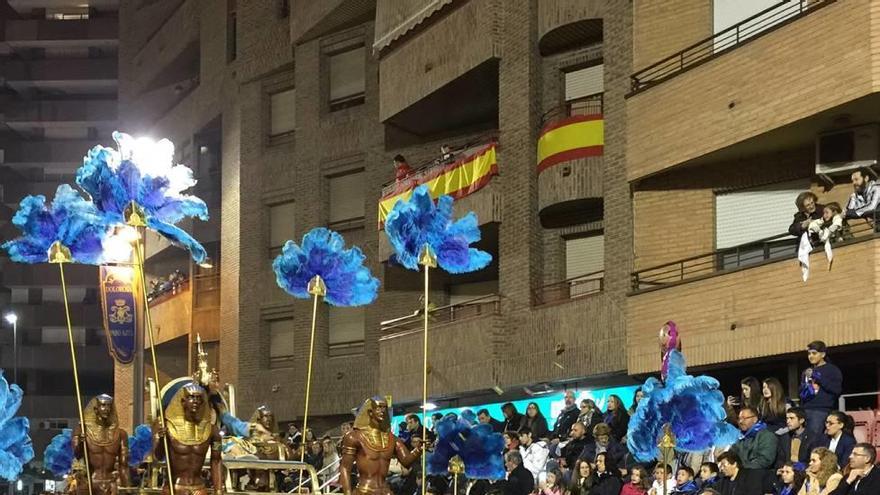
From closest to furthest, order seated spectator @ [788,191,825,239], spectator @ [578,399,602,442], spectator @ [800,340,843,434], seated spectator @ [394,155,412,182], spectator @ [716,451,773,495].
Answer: spectator @ [716,451,773,495] < spectator @ [800,340,843,434] < seated spectator @ [788,191,825,239] < spectator @ [578,399,602,442] < seated spectator @ [394,155,412,182]

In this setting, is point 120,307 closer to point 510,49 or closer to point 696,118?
point 510,49

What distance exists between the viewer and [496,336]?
113ft

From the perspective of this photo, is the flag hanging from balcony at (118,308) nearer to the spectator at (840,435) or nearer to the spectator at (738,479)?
the spectator at (738,479)

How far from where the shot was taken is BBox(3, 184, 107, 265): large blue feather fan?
21.8 metres

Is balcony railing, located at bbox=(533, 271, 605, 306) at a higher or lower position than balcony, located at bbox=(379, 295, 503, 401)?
higher

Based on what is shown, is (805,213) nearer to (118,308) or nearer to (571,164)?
(571,164)

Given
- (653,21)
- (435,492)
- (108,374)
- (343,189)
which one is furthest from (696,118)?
(108,374)

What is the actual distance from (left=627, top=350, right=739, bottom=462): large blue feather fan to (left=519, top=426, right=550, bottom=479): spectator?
6958mm

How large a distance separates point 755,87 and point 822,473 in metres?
9.91

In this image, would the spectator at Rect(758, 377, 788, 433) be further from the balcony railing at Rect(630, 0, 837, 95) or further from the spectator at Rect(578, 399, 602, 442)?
the balcony railing at Rect(630, 0, 837, 95)

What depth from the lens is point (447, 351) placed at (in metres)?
36.6

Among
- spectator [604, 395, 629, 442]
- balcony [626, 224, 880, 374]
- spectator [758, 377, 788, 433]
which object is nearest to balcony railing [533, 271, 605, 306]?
balcony [626, 224, 880, 374]

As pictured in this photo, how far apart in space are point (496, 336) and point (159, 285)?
27.7 meters

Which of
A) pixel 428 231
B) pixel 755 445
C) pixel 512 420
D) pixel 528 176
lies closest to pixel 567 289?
pixel 528 176
